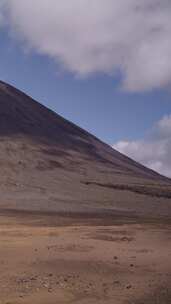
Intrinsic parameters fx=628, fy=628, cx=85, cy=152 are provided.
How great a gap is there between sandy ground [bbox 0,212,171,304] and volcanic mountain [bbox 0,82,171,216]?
1915 centimetres

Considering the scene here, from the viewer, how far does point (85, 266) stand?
12820 mm

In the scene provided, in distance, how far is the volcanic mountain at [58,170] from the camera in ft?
135

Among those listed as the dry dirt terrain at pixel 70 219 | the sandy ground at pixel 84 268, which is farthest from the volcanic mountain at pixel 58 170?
the sandy ground at pixel 84 268

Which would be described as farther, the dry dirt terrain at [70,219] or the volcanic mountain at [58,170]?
the volcanic mountain at [58,170]

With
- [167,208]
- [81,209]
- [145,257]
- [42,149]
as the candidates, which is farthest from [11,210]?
[42,149]

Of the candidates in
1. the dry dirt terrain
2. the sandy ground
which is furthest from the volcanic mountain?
the sandy ground

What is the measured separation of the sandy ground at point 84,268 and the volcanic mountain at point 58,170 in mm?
19153

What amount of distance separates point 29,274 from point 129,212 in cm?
2574

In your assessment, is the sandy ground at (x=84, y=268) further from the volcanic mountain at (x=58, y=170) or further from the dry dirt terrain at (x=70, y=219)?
the volcanic mountain at (x=58, y=170)

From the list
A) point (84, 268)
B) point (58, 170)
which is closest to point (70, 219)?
point (84, 268)

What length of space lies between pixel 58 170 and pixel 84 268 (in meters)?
43.9

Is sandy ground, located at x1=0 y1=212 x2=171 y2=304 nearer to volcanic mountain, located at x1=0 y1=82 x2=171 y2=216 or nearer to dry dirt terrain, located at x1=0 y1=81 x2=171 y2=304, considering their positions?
dry dirt terrain, located at x1=0 y1=81 x2=171 y2=304

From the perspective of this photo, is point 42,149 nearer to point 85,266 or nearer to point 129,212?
point 129,212

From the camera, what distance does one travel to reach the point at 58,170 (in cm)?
5641
